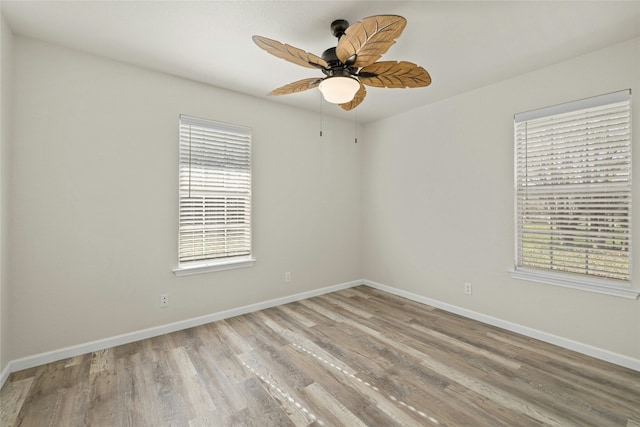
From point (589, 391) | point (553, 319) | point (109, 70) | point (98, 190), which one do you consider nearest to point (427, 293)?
point (553, 319)

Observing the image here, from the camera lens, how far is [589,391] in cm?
203

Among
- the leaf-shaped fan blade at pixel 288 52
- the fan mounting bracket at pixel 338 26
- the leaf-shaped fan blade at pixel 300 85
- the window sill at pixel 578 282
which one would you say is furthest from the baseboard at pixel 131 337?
the fan mounting bracket at pixel 338 26

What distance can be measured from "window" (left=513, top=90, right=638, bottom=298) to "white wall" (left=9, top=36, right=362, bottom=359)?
9.08ft

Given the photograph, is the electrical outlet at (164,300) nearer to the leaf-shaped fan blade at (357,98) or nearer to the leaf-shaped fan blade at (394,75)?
the leaf-shaped fan blade at (357,98)

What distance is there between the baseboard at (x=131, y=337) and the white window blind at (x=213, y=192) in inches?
24.2

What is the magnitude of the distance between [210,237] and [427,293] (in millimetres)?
2807

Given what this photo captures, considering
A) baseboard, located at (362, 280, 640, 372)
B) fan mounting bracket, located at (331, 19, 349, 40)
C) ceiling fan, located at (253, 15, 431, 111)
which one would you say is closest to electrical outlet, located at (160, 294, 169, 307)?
ceiling fan, located at (253, 15, 431, 111)

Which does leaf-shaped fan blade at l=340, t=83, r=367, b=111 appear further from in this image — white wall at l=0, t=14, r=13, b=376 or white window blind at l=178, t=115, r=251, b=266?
white wall at l=0, t=14, r=13, b=376

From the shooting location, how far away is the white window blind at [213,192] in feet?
10.1

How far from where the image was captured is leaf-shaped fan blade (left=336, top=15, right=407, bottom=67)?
153 centimetres

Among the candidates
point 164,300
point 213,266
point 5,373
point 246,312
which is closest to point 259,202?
point 213,266

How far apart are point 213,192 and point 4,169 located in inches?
62.4

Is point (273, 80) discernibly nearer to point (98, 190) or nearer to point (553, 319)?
point (98, 190)

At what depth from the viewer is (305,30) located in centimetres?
219
